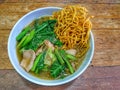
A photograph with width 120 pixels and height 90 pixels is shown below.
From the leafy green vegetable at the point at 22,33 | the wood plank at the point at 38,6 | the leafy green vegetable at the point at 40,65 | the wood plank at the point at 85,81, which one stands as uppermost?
the wood plank at the point at 38,6

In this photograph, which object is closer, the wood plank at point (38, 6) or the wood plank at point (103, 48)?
the wood plank at point (103, 48)

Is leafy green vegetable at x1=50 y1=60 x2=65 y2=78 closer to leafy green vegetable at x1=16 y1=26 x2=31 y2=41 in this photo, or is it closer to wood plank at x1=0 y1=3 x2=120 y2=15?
leafy green vegetable at x1=16 y1=26 x2=31 y2=41

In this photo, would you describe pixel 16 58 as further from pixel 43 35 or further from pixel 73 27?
pixel 73 27

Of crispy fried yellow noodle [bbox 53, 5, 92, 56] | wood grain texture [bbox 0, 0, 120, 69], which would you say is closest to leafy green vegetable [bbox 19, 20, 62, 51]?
crispy fried yellow noodle [bbox 53, 5, 92, 56]

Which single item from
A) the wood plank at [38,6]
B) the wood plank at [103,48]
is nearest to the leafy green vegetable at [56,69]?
the wood plank at [103,48]

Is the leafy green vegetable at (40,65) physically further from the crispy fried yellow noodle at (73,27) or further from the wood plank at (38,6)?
the wood plank at (38,6)

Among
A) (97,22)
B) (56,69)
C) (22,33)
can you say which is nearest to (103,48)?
(97,22)
